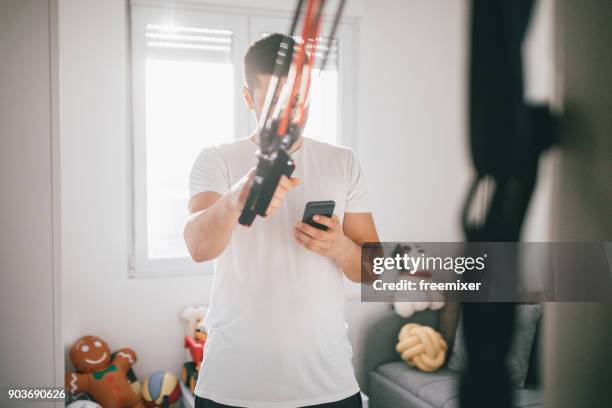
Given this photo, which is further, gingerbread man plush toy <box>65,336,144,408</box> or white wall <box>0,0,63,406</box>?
gingerbread man plush toy <box>65,336,144,408</box>

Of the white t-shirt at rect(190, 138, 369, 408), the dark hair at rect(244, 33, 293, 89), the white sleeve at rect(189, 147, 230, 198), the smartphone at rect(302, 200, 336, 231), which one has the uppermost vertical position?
the dark hair at rect(244, 33, 293, 89)

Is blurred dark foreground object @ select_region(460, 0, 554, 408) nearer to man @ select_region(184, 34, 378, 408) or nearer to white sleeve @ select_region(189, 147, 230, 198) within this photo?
man @ select_region(184, 34, 378, 408)

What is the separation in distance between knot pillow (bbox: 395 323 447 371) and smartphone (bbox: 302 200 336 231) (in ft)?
3.65

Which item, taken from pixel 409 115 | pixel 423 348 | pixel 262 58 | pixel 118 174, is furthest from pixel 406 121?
pixel 262 58

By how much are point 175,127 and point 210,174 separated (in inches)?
44.8

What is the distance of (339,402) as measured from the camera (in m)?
0.71

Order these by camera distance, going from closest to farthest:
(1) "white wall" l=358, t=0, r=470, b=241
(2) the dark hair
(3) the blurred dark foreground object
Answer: (3) the blurred dark foreground object < (2) the dark hair < (1) "white wall" l=358, t=0, r=470, b=241

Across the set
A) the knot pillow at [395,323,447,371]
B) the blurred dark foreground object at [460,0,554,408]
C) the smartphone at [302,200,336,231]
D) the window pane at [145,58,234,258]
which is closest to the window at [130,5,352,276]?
the window pane at [145,58,234,258]

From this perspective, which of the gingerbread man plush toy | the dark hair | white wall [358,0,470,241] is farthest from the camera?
the gingerbread man plush toy

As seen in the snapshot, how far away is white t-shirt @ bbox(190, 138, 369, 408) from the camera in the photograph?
2.23 ft

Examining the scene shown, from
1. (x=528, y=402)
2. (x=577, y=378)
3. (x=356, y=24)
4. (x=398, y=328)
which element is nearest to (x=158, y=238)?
(x=398, y=328)

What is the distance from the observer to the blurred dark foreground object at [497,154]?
0.27 metres

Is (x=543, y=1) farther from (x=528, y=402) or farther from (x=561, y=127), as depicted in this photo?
(x=528, y=402)

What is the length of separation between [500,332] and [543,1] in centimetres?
20
